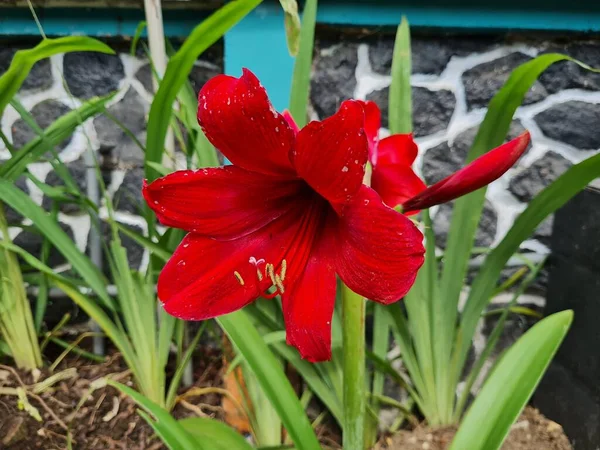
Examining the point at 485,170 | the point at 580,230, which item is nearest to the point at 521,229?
the point at 580,230

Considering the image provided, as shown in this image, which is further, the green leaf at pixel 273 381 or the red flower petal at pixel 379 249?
the green leaf at pixel 273 381

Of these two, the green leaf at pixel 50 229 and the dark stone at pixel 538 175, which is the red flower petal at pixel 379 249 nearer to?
the green leaf at pixel 50 229

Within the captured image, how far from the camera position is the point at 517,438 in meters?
1.00

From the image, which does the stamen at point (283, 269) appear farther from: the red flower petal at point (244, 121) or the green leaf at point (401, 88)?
the green leaf at point (401, 88)

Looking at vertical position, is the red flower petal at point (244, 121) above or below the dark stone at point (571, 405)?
above

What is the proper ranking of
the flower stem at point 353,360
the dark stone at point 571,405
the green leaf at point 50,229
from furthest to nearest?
the dark stone at point 571,405 → the green leaf at point 50,229 → the flower stem at point 353,360

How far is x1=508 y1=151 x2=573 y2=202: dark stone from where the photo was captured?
1.27 m

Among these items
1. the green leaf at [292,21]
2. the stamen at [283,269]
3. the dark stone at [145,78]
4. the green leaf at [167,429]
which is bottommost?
the green leaf at [167,429]

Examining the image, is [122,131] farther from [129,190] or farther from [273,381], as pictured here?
[273,381]

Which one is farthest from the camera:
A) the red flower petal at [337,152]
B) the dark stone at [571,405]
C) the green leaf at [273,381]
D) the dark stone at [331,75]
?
the dark stone at [331,75]

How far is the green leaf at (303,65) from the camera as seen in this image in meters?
0.92

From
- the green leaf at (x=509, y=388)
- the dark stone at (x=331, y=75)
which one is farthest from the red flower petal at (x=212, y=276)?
the dark stone at (x=331, y=75)

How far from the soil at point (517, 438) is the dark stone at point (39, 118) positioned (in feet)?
3.52

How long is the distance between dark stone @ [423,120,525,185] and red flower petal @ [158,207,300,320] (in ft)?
2.87
